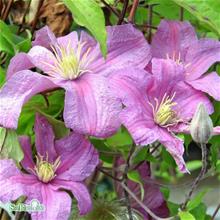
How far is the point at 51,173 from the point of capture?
2.15 ft

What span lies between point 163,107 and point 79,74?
0.31 feet

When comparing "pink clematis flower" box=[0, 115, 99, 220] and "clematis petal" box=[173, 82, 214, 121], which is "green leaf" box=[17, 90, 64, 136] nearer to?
"pink clematis flower" box=[0, 115, 99, 220]

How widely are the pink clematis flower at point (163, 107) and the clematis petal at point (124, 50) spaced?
2 centimetres

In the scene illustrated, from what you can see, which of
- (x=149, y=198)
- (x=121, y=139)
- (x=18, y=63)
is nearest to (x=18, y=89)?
(x=18, y=63)

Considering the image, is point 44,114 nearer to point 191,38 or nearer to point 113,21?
point 191,38

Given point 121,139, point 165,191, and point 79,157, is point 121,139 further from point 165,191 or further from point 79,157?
point 165,191

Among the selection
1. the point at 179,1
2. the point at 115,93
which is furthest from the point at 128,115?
the point at 179,1

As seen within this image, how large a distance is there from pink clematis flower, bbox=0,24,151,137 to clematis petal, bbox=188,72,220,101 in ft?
0.20

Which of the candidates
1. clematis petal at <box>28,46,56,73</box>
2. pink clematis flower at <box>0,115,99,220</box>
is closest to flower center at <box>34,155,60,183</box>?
pink clematis flower at <box>0,115,99,220</box>

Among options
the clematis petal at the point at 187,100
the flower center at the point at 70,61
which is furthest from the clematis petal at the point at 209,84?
the flower center at the point at 70,61

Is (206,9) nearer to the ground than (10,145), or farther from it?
farther from it

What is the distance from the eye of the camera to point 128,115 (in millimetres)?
608

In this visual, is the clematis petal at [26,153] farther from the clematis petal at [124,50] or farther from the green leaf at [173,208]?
the green leaf at [173,208]

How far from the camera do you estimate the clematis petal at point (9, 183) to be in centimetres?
61
